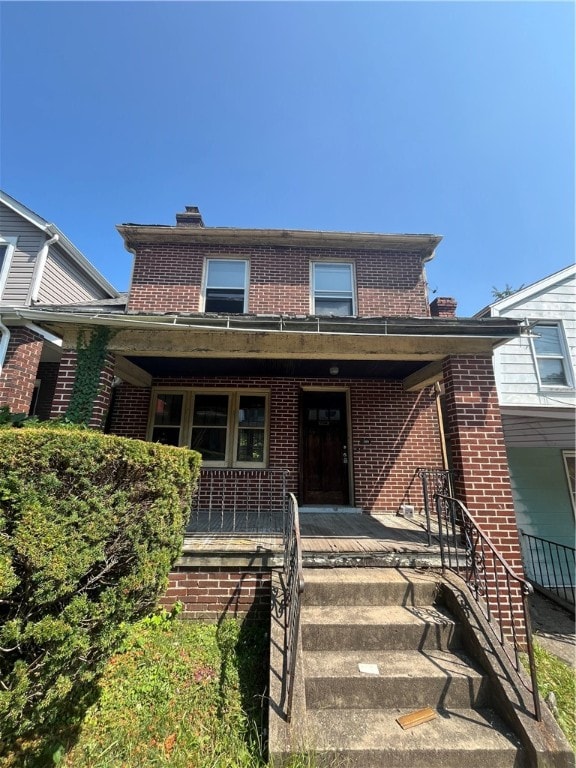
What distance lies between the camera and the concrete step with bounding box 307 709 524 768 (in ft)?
7.25

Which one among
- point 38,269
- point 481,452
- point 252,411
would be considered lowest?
point 481,452

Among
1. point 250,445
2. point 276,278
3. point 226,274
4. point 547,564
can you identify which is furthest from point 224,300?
point 547,564

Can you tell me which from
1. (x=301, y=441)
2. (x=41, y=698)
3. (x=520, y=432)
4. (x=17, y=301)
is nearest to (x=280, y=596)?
(x=41, y=698)

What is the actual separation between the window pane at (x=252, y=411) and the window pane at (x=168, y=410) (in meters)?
1.34

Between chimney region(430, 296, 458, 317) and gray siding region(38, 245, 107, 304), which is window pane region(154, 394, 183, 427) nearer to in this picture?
gray siding region(38, 245, 107, 304)

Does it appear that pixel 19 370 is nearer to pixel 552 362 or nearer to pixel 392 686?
pixel 392 686

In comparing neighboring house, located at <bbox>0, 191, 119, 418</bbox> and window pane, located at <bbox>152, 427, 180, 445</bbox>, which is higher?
neighboring house, located at <bbox>0, 191, 119, 418</bbox>

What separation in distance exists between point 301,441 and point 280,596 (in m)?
3.36

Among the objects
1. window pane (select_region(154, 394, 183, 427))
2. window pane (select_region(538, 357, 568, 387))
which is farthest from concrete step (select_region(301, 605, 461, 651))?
window pane (select_region(538, 357, 568, 387))

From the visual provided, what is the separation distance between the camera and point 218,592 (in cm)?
372

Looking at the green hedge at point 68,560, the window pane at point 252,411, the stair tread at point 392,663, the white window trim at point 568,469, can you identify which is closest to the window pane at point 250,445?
the window pane at point 252,411

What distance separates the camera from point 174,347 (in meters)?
4.72

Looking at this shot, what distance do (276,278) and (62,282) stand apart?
594 cm

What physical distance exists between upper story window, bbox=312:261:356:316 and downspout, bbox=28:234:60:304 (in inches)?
258
